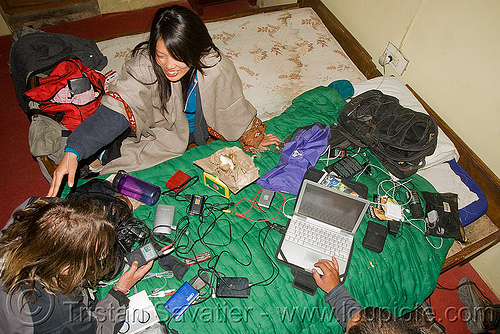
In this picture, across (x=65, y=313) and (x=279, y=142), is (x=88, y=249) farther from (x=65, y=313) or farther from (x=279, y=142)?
(x=279, y=142)

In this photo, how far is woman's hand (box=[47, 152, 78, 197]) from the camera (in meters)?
1.44

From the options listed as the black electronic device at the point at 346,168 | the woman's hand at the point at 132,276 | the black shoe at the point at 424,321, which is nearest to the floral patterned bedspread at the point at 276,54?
the black electronic device at the point at 346,168

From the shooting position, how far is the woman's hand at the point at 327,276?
5.11 feet

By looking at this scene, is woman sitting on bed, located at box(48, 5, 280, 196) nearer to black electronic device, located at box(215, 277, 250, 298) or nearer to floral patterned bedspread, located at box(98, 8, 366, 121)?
floral patterned bedspread, located at box(98, 8, 366, 121)

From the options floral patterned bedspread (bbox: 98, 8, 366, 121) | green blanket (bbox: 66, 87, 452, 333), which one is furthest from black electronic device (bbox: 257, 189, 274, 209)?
floral patterned bedspread (bbox: 98, 8, 366, 121)

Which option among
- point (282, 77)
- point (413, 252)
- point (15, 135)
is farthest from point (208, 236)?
point (15, 135)

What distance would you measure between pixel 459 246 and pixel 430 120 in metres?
0.77

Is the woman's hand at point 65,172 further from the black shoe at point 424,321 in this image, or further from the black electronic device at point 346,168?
the black shoe at point 424,321

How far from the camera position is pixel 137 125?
1689 mm

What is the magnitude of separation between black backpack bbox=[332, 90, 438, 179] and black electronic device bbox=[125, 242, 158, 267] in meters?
1.32

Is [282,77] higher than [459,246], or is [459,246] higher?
[282,77]

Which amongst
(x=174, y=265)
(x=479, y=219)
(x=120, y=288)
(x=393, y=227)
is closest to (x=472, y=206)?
(x=479, y=219)

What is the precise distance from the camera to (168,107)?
1.74 metres

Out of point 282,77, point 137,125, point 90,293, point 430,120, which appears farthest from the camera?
point 282,77
